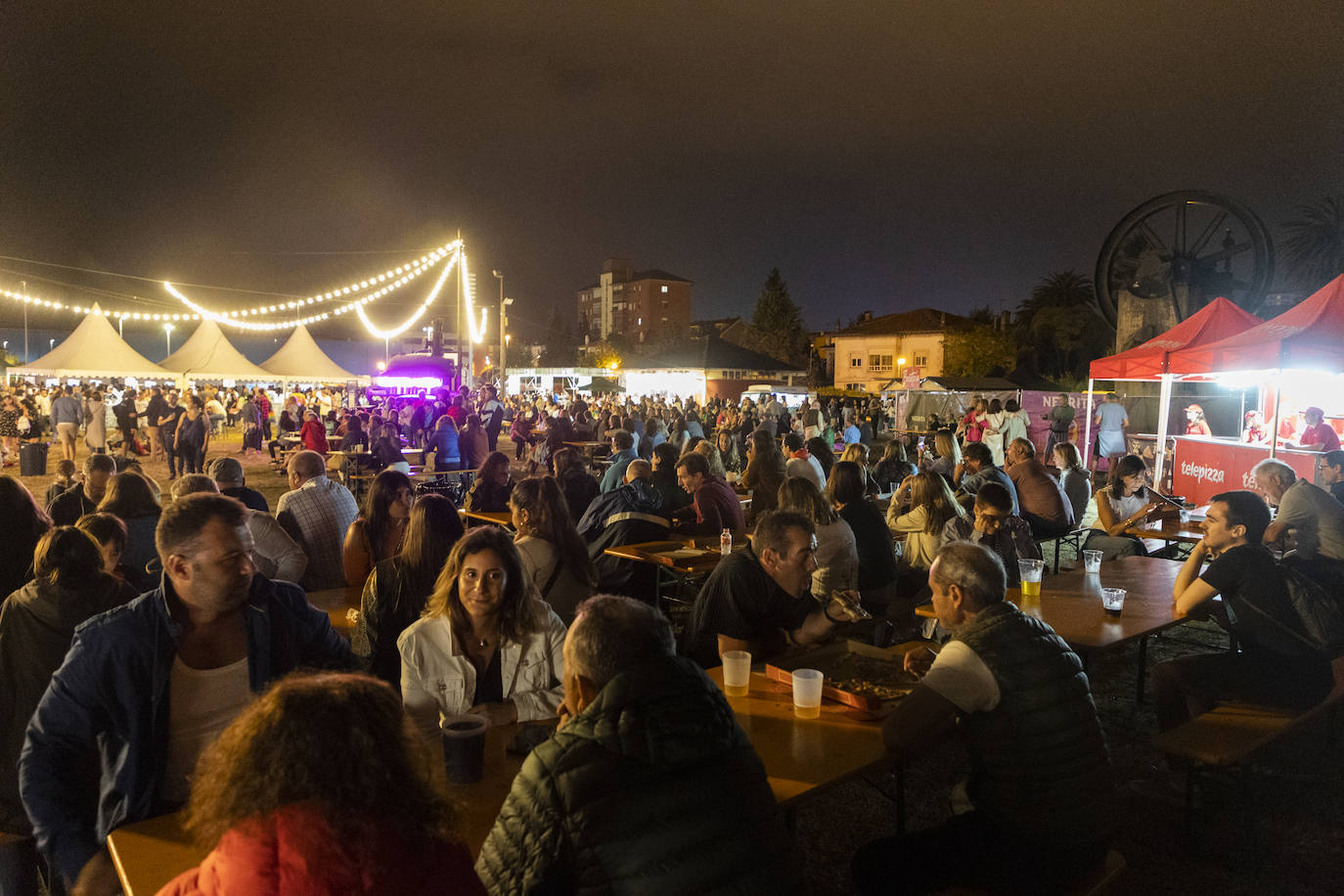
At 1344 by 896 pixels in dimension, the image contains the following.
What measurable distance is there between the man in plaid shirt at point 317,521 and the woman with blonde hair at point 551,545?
1.61 metres

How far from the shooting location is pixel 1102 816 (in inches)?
87.8

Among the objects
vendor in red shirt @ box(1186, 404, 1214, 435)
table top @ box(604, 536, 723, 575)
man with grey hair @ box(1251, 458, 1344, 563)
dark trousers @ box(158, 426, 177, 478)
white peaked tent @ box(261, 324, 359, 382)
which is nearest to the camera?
man with grey hair @ box(1251, 458, 1344, 563)

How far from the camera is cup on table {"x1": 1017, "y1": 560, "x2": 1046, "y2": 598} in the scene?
14.1 feet

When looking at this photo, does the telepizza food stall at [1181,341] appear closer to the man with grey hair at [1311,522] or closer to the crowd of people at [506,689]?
the man with grey hair at [1311,522]

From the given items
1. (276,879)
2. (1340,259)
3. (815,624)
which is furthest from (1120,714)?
(1340,259)

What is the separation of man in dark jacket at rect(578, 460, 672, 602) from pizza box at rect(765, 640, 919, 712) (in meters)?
2.42

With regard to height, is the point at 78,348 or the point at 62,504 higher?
the point at 78,348

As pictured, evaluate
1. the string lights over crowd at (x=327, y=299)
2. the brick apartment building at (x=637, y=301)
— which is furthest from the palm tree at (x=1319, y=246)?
the brick apartment building at (x=637, y=301)

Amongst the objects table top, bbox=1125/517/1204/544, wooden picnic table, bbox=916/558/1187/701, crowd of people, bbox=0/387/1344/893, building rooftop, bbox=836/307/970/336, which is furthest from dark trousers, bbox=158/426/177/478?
building rooftop, bbox=836/307/970/336

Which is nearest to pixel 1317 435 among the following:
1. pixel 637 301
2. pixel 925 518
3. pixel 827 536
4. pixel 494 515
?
pixel 925 518

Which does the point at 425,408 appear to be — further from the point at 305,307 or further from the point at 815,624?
the point at 305,307

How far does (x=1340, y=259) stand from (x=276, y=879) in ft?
150

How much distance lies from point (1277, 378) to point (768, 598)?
8.00 metres

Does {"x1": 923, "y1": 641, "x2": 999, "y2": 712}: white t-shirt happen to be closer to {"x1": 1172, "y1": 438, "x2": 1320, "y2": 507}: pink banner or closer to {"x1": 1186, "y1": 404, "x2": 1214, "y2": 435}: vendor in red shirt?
{"x1": 1172, "y1": 438, "x2": 1320, "y2": 507}: pink banner
